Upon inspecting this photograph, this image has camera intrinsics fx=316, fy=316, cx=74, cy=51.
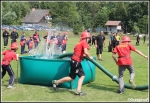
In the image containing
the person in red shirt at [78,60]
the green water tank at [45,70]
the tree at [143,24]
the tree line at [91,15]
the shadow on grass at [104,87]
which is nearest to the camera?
A: the person in red shirt at [78,60]

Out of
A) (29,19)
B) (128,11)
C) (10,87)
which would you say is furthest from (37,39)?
(29,19)

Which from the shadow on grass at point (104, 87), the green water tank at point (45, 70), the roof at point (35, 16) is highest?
the roof at point (35, 16)

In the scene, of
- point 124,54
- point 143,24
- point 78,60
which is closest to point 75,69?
point 78,60

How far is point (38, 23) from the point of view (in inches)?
4218

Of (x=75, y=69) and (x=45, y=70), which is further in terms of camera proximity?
(x=45, y=70)

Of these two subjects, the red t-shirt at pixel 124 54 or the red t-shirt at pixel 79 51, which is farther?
the red t-shirt at pixel 124 54

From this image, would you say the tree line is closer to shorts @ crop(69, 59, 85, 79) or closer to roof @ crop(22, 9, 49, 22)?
roof @ crop(22, 9, 49, 22)

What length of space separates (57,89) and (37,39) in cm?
1381

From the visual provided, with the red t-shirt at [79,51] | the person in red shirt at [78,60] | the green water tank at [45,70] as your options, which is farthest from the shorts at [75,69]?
the green water tank at [45,70]

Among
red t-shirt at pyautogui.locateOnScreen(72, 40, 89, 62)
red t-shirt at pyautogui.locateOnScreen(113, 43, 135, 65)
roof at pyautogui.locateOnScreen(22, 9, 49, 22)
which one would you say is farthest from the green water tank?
roof at pyautogui.locateOnScreen(22, 9, 49, 22)

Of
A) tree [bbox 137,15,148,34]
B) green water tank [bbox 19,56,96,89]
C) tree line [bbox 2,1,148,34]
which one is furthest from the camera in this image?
tree line [bbox 2,1,148,34]

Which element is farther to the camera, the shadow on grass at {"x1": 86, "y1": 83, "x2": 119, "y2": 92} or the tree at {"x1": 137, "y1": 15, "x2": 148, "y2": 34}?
the tree at {"x1": 137, "y1": 15, "x2": 148, "y2": 34}

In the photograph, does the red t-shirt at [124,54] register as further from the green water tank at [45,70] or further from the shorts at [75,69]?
the green water tank at [45,70]

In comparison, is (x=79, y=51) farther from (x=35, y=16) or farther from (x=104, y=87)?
(x=35, y=16)
